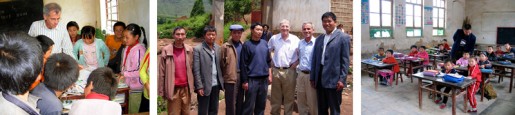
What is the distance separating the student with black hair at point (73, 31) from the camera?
1768mm

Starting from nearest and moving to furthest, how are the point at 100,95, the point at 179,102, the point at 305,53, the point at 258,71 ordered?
1. the point at 100,95
2. the point at 179,102
3. the point at 258,71
4. the point at 305,53

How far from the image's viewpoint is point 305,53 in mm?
2238

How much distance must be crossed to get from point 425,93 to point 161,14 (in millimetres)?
1953

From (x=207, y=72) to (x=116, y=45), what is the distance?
54 cm

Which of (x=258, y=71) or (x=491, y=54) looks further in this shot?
(x=491, y=54)

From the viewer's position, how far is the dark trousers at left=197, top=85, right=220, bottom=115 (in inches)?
79.8

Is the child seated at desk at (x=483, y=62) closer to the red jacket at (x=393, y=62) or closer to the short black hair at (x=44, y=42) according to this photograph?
the red jacket at (x=393, y=62)

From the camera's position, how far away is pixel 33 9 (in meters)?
1.70

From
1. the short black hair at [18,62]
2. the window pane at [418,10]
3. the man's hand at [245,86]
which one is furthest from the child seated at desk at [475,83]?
the short black hair at [18,62]

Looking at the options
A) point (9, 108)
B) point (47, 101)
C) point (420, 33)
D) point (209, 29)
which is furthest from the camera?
point (420, 33)

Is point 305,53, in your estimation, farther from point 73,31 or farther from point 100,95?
point 73,31

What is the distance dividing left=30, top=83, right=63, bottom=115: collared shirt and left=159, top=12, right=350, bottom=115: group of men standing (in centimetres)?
53

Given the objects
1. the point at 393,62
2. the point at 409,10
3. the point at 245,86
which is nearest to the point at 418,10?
the point at 409,10

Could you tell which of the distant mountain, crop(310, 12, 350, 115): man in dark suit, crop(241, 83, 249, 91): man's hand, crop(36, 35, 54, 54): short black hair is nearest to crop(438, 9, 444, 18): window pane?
crop(310, 12, 350, 115): man in dark suit
